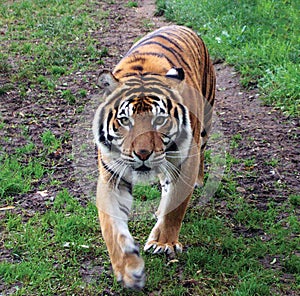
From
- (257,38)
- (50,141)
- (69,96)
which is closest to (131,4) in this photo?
(257,38)

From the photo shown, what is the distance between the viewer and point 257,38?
7969mm

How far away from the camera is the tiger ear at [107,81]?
3539 millimetres

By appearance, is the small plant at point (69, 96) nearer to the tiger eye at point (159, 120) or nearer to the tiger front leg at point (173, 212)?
the tiger front leg at point (173, 212)

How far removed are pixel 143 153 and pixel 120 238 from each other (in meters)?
0.55

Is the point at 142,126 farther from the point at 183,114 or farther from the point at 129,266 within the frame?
the point at 129,266

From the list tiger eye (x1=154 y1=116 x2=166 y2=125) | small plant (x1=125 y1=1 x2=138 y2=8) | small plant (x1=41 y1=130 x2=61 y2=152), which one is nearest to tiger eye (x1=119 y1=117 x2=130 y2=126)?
tiger eye (x1=154 y1=116 x2=166 y2=125)

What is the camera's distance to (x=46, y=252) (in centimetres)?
416

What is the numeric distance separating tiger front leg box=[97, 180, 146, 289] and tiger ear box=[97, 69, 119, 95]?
614 millimetres

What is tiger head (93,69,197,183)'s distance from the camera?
3.46 meters

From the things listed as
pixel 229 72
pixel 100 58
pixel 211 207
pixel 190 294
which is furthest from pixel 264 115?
pixel 190 294

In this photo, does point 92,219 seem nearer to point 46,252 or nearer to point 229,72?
point 46,252

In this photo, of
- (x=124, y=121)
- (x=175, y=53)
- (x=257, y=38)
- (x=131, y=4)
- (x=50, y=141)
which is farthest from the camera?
(x=131, y=4)

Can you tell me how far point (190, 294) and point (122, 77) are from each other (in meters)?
1.48

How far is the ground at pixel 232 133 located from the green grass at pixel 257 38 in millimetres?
164
